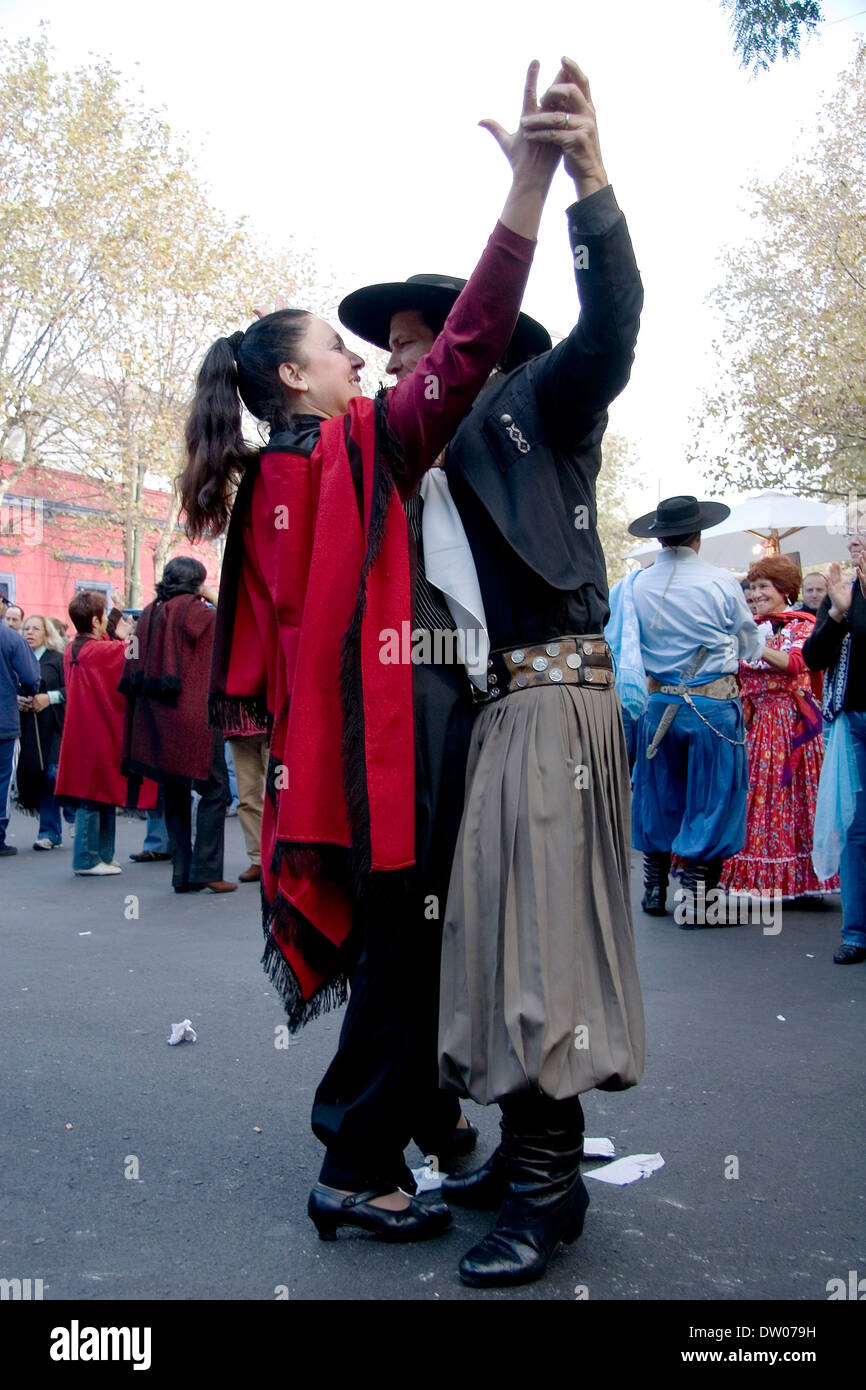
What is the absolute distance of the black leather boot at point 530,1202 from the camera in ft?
7.80

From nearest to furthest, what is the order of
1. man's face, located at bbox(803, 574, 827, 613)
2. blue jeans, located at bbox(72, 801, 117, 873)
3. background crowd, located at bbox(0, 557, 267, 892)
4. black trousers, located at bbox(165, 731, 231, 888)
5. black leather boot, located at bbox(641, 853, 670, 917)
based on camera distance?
1. black leather boot, located at bbox(641, 853, 670, 917)
2. black trousers, located at bbox(165, 731, 231, 888)
3. background crowd, located at bbox(0, 557, 267, 892)
4. blue jeans, located at bbox(72, 801, 117, 873)
5. man's face, located at bbox(803, 574, 827, 613)

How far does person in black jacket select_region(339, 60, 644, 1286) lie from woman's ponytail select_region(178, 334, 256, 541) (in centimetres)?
42

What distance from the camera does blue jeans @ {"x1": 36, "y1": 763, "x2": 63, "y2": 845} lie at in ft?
33.7

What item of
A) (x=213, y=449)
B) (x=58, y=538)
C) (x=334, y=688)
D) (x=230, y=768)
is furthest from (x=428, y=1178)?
(x=58, y=538)

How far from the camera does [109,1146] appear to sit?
3.23 metres

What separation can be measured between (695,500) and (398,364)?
3917mm

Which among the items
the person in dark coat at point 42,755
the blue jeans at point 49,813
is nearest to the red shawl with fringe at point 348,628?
the person in dark coat at point 42,755

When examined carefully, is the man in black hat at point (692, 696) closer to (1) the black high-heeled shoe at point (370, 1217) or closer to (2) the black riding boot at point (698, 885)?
(2) the black riding boot at point (698, 885)

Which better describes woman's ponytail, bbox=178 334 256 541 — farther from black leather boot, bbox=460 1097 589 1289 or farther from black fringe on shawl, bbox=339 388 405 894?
black leather boot, bbox=460 1097 589 1289

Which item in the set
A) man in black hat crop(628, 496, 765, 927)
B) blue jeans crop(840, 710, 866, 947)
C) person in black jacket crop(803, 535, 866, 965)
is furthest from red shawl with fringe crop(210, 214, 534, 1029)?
man in black hat crop(628, 496, 765, 927)

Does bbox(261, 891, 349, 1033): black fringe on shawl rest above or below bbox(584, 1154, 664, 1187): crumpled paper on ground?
above

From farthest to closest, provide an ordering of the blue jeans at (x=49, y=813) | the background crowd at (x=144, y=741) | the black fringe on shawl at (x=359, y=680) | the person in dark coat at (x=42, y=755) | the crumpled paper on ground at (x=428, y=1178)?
1. the blue jeans at (x=49, y=813)
2. the person in dark coat at (x=42, y=755)
3. the background crowd at (x=144, y=741)
4. the crumpled paper on ground at (x=428, y=1178)
5. the black fringe on shawl at (x=359, y=680)

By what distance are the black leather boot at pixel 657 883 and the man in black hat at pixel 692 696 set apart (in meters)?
0.07

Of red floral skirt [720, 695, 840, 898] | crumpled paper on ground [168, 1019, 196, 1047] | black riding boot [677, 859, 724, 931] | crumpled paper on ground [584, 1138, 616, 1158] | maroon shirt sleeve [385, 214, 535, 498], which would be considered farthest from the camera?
red floral skirt [720, 695, 840, 898]
